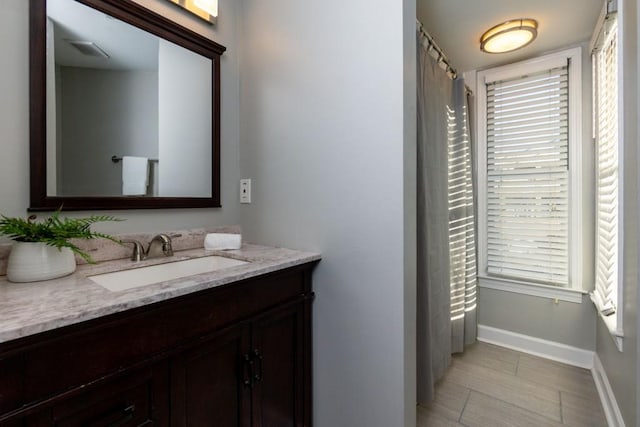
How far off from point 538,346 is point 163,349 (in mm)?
2642

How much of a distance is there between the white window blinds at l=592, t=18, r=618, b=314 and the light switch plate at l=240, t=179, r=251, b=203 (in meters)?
1.91

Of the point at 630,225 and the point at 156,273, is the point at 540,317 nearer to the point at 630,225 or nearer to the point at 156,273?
the point at 630,225

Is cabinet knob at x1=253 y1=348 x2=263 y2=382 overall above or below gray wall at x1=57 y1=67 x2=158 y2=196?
below

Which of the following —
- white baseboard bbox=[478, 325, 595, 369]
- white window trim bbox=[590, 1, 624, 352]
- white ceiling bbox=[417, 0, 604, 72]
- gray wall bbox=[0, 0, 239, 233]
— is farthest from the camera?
white baseboard bbox=[478, 325, 595, 369]

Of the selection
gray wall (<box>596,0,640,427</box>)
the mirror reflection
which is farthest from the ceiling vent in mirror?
gray wall (<box>596,0,640,427</box>)

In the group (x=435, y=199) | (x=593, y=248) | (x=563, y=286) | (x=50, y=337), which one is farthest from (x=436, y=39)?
(x=50, y=337)

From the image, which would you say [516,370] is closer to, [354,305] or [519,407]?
[519,407]

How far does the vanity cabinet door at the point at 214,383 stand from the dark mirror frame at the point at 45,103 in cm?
72

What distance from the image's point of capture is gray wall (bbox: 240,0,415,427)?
109cm

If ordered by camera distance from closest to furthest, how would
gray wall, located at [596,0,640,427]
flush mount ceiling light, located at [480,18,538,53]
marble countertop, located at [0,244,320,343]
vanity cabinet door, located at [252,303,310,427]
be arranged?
marble countertop, located at [0,244,320,343] → vanity cabinet door, located at [252,303,310,427] → gray wall, located at [596,0,640,427] → flush mount ceiling light, located at [480,18,538,53]

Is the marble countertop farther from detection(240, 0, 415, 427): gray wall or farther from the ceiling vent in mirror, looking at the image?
the ceiling vent in mirror

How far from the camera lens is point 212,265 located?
1296mm

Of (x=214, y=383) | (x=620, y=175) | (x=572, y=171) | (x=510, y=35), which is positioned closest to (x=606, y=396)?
(x=620, y=175)

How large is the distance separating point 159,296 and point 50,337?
0.21 m
